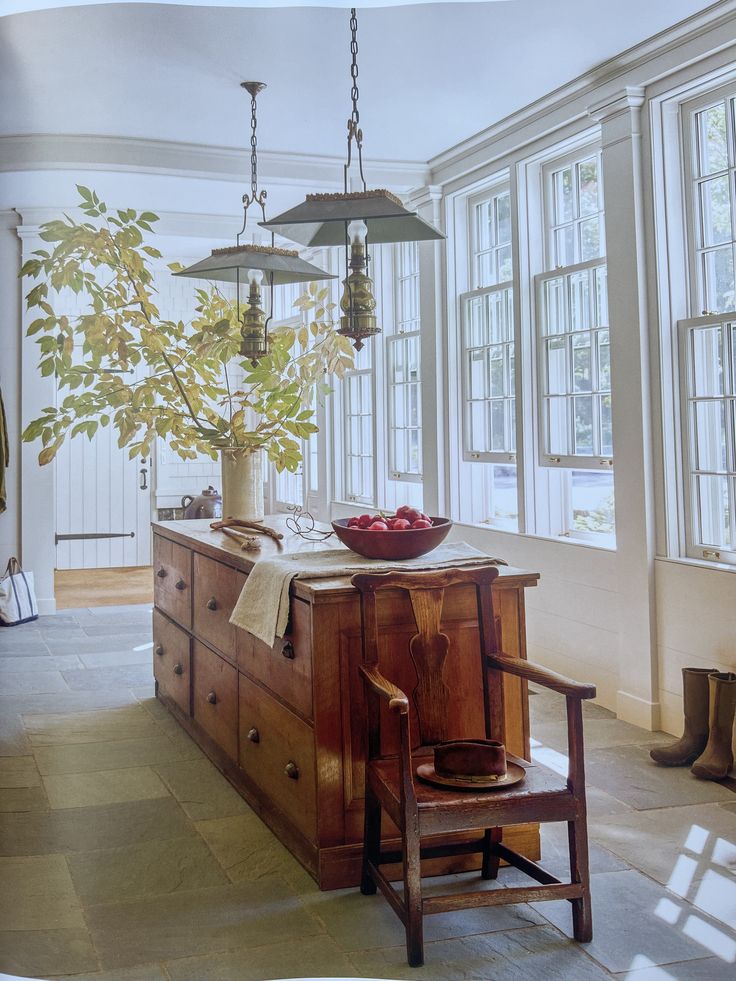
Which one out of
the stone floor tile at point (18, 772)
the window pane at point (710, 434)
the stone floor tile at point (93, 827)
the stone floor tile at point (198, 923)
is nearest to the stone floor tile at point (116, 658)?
the stone floor tile at point (18, 772)

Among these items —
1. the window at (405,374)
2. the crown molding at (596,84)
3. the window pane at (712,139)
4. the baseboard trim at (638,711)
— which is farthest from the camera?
the window at (405,374)

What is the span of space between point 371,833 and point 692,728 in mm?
1576

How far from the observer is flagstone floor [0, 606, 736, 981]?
6.40 feet

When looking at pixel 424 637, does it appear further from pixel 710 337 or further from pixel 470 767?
pixel 710 337

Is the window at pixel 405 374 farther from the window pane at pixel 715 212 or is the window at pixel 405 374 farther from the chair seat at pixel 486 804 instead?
the chair seat at pixel 486 804

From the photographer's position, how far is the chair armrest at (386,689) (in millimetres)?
1912

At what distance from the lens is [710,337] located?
3.54 meters

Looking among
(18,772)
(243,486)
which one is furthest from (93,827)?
(243,486)

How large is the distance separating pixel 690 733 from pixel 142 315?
2437mm

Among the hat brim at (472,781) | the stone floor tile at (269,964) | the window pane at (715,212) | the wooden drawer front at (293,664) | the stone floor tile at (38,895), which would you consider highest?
the window pane at (715,212)

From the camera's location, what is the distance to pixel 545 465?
4.53 meters

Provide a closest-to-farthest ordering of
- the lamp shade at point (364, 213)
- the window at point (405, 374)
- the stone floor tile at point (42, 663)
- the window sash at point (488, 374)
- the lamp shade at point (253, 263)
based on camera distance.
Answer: the lamp shade at point (364, 213)
the lamp shade at point (253, 263)
the stone floor tile at point (42, 663)
the window sash at point (488, 374)
the window at point (405, 374)

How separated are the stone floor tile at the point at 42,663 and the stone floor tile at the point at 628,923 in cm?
Answer: 304

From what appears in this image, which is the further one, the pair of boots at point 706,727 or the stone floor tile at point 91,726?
the stone floor tile at point 91,726
